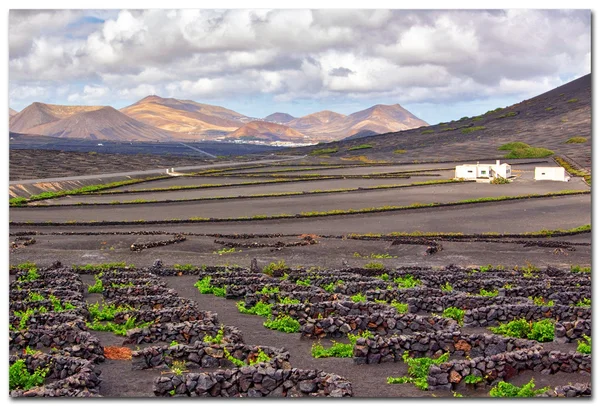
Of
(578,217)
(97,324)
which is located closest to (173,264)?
(97,324)

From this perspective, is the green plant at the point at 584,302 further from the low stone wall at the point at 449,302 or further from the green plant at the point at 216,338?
the green plant at the point at 216,338

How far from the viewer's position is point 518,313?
80.1ft

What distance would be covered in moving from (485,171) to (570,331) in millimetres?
82950

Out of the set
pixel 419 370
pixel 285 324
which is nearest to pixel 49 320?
pixel 285 324

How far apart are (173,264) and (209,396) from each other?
29.4 meters

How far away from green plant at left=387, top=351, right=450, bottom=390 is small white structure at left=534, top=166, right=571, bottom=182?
83784 millimetres

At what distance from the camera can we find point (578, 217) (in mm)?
64188

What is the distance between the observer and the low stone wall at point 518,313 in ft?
77.5

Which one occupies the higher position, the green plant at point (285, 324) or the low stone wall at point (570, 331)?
the low stone wall at point (570, 331)

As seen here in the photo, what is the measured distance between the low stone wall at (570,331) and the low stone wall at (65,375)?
13.7m

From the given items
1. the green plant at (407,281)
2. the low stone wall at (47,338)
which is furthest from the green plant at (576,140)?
the low stone wall at (47,338)

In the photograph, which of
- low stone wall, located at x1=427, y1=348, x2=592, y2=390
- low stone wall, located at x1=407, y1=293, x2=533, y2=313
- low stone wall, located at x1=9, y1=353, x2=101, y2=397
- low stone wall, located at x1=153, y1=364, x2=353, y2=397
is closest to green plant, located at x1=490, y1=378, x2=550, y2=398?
low stone wall, located at x1=427, y1=348, x2=592, y2=390

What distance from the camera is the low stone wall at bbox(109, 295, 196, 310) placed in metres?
28.2

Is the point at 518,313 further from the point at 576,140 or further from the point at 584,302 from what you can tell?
the point at 576,140
